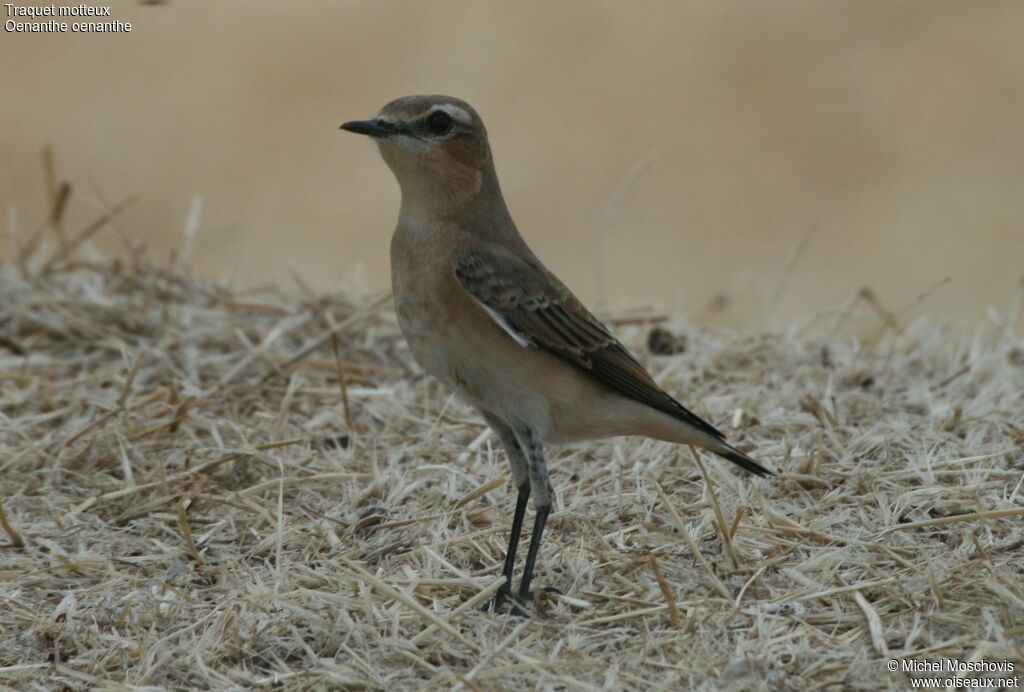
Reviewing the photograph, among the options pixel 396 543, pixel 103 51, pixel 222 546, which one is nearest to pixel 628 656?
pixel 396 543

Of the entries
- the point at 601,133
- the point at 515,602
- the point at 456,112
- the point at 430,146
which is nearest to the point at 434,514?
the point at 515,602

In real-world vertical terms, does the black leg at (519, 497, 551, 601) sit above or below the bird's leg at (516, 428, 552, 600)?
below

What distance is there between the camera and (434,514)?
5.53 m

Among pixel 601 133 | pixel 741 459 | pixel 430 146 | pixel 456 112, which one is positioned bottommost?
pixel 741 459

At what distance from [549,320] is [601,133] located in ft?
30.0

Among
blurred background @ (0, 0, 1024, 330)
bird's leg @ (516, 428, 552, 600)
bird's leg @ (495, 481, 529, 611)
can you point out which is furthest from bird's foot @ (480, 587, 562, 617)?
blurred background @ (0, 0, 1024, 330)

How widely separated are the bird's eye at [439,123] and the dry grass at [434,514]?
1497 millimetres

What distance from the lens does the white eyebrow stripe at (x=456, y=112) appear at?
5.22m

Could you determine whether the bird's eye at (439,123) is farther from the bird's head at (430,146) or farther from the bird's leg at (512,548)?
the bird's leg at (512,548)

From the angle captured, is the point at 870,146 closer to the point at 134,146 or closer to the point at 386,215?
the point at 386,215

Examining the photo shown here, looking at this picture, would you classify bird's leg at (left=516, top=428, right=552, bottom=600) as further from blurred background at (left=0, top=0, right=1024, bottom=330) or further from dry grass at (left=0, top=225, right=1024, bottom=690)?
blurred background at (left=0, top=0, right=1024, bottom=330)

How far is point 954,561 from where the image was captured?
4.83 meters

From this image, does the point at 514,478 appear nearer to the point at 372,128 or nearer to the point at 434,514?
the point at 434,514

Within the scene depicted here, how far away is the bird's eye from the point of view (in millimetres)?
5230
